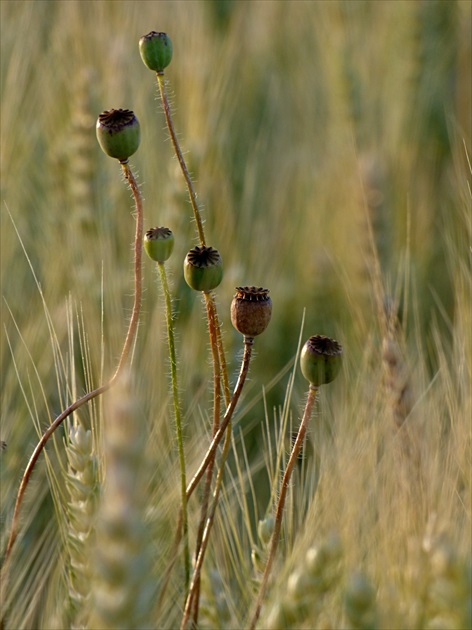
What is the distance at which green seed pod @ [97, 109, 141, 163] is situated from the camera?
98cm

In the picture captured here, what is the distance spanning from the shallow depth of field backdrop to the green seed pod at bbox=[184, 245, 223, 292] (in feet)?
0.97

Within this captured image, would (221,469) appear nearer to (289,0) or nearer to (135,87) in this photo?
(135,87)

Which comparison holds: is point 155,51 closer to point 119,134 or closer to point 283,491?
point 119,134

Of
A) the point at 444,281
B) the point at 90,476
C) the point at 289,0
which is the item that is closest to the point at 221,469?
the point at 90,476

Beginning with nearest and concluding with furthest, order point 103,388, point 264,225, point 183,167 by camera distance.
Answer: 1. point 103,388
2. point 183,167
3. point 264,225

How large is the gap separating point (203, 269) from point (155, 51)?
274 millimetres

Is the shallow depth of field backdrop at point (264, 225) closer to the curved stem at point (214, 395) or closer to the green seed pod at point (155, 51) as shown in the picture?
the curved stem at point (214, 395)

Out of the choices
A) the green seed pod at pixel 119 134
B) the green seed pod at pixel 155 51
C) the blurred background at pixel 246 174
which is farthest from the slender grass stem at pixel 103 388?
the blurred background at pixel 246 174

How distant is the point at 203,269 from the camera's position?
966 millimetres

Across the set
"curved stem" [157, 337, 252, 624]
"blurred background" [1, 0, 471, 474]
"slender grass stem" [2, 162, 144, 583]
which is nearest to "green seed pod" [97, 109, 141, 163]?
"slender grass stem" [2, 162, 144, 583]

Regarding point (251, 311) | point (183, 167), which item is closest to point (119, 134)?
point (183, 167)

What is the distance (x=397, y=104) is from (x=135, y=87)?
2.42 ft

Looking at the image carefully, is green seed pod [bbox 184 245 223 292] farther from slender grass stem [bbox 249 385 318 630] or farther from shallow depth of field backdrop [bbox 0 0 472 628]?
shallow depth of field backdrop [bbox 0 0 472 628]

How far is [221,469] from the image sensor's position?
1056mm
